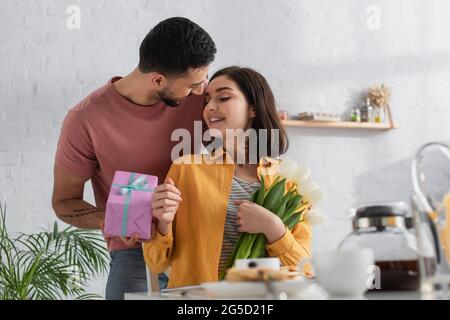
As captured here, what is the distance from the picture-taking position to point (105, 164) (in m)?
2.47

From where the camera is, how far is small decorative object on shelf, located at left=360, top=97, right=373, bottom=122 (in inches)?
189

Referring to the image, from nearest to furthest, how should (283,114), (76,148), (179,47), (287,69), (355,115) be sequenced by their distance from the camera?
(179,47) → (76,148) → (283,114) → (287,69) → (355,115)

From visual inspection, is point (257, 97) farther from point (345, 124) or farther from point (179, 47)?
point (345, 124)

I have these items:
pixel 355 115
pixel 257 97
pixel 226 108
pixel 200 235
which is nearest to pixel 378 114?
pixel 355 115

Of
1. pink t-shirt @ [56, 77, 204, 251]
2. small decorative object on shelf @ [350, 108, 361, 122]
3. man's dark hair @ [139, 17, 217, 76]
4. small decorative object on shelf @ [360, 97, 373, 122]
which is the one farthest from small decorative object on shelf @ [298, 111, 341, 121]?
man's dark hair @ [139, 17, 217, 76]

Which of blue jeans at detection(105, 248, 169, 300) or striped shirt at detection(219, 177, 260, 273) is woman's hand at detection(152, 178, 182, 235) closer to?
striped shirt at detection(219, 177, 260, 273)

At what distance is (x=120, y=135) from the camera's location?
245 centimetres

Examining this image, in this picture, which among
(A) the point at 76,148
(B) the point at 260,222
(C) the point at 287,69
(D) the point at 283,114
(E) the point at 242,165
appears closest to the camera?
(B) the point at 260,222

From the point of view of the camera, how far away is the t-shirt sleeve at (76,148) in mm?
2469

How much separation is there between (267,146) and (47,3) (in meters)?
2.25

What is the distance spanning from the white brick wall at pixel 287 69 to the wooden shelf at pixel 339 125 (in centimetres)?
6

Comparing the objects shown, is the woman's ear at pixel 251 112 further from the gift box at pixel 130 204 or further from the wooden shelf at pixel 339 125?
the wooden shelf at pixel 339 125

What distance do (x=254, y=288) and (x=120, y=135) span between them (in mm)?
1387

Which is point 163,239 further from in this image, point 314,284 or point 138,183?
point 314,284
